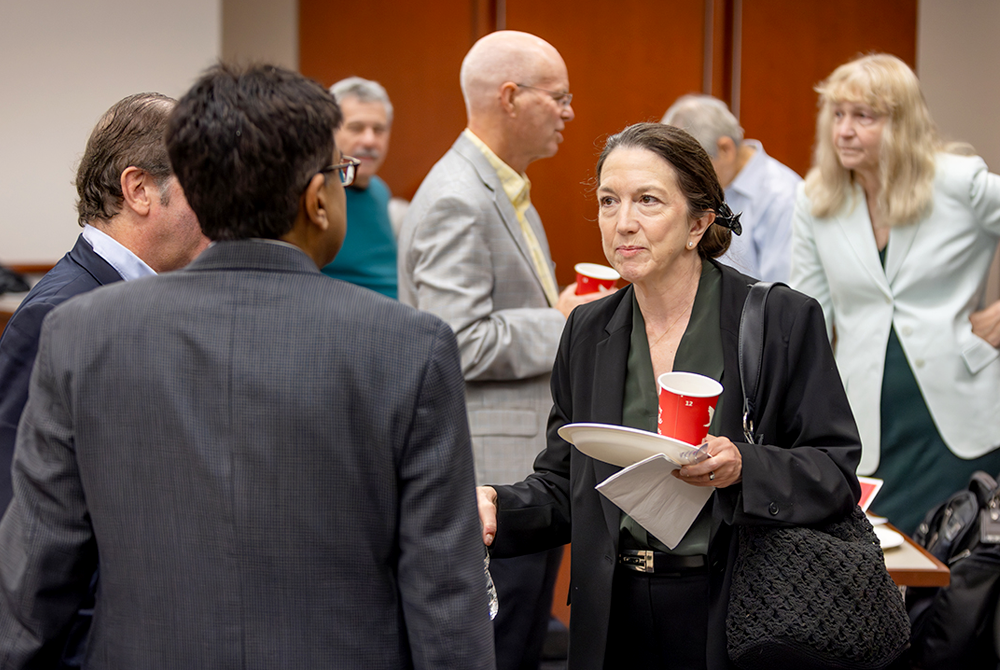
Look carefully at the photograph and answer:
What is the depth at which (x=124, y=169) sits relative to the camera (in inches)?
64.1

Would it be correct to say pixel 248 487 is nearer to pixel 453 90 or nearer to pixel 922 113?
pixel 922 113

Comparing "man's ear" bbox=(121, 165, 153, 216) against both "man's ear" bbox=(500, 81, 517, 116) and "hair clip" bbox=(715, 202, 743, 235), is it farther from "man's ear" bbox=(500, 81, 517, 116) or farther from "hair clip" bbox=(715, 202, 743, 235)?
"man's ear" bbox=(500, 81, 517, 116)

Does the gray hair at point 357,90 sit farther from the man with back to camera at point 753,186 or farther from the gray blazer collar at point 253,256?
the gray blazer collar at point 253,256

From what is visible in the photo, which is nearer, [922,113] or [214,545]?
[214,545]

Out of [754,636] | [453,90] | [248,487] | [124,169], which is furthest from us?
[453,90]

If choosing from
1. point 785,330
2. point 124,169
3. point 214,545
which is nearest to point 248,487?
point 214,545

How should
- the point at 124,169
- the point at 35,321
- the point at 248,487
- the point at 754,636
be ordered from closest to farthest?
the point at 248,487 → the point at 35,321 → the point at 754,636 → the point at 124,169

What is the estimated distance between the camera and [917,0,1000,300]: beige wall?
5.63 meters

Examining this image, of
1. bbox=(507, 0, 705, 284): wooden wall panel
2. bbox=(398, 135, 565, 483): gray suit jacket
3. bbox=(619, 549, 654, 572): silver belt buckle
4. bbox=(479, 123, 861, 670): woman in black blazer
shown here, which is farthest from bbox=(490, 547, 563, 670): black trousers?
bbox=(507, 0, 705, 284): wooden wall panel

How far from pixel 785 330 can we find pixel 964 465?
5.71 ft

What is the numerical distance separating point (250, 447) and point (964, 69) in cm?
577

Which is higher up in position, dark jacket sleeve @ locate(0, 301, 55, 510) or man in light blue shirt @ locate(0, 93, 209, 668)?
man in light blue shirt @ locate(0, 93, 209, 668)

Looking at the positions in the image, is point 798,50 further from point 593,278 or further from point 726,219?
point 726,219

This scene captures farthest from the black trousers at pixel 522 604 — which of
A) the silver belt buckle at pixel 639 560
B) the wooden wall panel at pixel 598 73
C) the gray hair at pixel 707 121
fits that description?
the wooden wall panel at pixel 598 73
